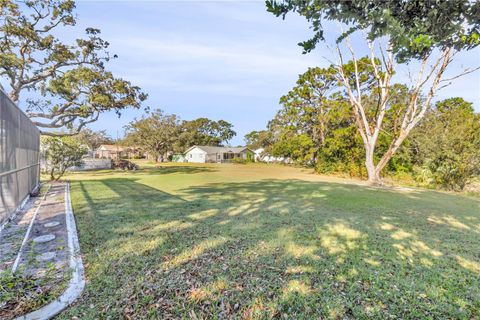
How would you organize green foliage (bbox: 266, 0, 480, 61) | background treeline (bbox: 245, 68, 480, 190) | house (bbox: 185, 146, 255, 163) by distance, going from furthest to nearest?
house (bbox: 185, 146, 255, 163)
background treeline (bbox: 245, 68, 480, 190)
green foliage (bbox: 266, 0, 480, 61)

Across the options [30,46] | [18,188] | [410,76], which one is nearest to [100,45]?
[30,46]

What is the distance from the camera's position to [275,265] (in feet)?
9.72

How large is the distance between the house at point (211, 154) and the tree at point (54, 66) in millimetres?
28502

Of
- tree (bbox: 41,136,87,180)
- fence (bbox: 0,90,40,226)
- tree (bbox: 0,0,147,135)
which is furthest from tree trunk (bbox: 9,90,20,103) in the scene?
fence (bbox: 0,90,40,226)

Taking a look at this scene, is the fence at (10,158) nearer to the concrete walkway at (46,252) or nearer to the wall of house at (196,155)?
the concrete walkway at (46,252)

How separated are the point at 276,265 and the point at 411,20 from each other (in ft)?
8.72

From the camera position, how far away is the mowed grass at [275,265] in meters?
2.14

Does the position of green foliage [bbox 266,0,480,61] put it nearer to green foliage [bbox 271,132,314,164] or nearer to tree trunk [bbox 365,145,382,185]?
tree trunk [bbox 365,145,382,185]

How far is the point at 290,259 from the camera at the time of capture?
3.14 m

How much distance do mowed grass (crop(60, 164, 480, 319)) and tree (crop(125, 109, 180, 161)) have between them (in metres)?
31.2

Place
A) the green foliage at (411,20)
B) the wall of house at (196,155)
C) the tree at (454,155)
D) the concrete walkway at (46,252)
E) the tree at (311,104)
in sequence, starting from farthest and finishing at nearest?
the wall of house at (196,155) → the tree at (311,104) → the tree at (454,155) → the concrete walkway at (46,252) → the green foliage at (411,20)

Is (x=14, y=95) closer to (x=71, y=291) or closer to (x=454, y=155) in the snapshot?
(x=71, y=291)

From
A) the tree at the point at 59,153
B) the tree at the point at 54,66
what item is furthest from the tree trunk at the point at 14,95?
the tree at the point at 59,153

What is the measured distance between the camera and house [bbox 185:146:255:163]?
1752 inches
